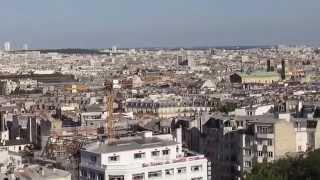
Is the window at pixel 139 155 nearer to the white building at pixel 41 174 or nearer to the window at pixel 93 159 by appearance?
the window at pixel 93 159

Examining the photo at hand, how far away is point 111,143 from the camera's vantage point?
152 ft

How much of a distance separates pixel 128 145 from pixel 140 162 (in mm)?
1568

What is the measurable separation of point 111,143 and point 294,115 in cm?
2098

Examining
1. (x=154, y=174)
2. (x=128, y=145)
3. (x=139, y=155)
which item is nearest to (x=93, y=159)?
(x=128, y=145)

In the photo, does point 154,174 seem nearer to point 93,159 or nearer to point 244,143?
point 93,159

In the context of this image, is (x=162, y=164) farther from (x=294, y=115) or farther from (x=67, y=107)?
(x=67, y=107)

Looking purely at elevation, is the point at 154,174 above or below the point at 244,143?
below

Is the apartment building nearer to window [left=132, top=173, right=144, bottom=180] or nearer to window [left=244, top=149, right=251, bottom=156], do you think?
window [left=244, top=149, right=251, bottom=156]

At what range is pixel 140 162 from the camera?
143 ft

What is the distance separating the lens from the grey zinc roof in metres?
43.8

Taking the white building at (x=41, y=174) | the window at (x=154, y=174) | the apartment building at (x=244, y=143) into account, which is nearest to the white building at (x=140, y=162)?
the window at (x=154, y=174)

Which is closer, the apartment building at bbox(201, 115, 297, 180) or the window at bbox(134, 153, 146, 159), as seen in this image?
the window at bbox(134, 153, 146, 159)

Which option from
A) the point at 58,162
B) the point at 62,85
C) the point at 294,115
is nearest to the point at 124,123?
the point at 294,115

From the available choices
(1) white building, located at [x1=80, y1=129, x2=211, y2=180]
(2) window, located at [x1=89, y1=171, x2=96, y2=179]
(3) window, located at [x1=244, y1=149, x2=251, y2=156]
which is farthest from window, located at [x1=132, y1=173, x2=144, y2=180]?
(3) window, located at [x1=244, y1=149, x2=251, y2=156]
